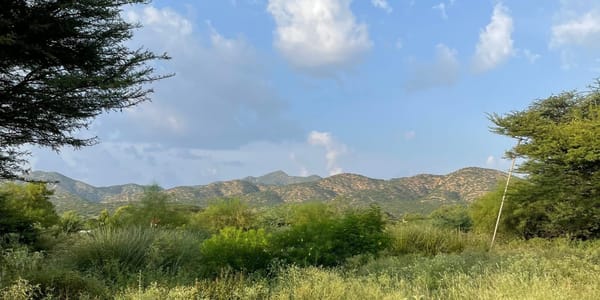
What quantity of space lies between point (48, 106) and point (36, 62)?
92 centimetres

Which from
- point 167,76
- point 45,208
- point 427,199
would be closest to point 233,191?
point 427,199

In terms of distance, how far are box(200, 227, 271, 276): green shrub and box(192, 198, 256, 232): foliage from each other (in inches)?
573

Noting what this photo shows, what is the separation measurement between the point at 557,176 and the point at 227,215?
1642 centimetres

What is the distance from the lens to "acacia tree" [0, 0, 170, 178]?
28.9 ft

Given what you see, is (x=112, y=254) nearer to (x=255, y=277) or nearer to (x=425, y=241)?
(x=255, y=277)

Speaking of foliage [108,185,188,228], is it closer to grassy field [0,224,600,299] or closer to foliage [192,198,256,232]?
foliage [192,198,256,232]

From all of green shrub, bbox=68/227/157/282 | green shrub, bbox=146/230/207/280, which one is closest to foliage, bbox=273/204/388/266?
green shrub, bbox=146/230/207/280

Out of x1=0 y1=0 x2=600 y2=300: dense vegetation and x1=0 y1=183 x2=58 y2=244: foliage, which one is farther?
x1=0 y1=183 x2=58 y2=244: foliage

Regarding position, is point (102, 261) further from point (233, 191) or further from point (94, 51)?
point (233, 191)

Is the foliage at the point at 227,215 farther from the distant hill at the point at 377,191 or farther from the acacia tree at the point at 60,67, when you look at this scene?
the distant hill at the point at 377,191

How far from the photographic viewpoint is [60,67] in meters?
9.85

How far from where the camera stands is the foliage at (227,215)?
25523mm

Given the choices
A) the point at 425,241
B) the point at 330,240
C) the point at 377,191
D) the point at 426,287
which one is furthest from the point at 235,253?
the point at 377,191

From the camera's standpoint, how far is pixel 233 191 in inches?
4392
